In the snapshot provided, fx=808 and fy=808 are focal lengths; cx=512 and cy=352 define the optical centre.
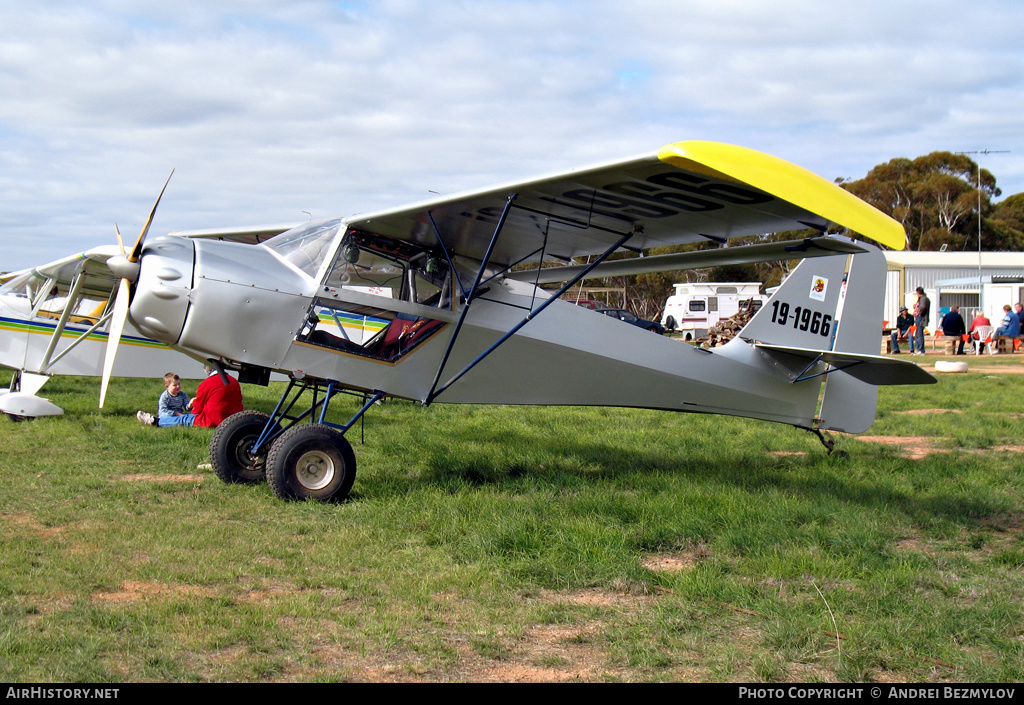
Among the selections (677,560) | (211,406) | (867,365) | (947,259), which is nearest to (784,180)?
(677,560)

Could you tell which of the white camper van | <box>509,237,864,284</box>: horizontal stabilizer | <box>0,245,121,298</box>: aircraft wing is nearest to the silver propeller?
<box>509,237,864,284</box>: horizontal stabilizer

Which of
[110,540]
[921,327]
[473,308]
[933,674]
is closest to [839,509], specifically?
[933,674]

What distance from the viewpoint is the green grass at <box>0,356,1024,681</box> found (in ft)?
11.5

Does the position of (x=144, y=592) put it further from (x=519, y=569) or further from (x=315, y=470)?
(x=315, y=470)

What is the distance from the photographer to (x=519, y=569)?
4.71 metres

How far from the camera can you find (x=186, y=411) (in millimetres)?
11367

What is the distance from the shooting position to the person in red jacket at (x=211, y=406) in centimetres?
1041

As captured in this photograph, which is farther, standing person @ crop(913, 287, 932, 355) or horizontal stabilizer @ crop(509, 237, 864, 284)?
standing person @ crop(913, 287, 932, 355)

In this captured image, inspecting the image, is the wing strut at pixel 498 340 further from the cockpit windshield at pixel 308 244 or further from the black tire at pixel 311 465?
the cockpit windshield at pixel 308 244

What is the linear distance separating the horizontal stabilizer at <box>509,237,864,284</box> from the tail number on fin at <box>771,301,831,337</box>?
115cm

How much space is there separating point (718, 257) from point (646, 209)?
4.71 ft

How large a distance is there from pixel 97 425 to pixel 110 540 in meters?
6.19

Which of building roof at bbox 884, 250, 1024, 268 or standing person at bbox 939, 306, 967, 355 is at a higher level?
building roof at bbox 884, 250, 1024, 268

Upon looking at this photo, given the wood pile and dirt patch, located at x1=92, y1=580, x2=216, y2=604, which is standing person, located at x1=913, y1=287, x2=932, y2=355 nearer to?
the wood pile
